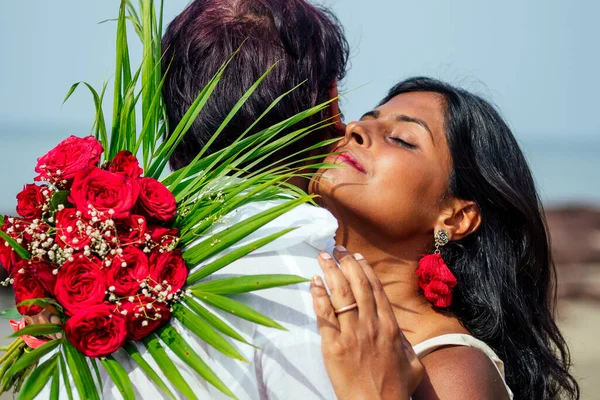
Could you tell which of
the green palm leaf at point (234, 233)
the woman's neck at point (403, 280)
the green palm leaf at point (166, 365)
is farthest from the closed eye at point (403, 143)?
the green palm leaf at point (166, 365)

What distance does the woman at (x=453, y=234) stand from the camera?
122 inches

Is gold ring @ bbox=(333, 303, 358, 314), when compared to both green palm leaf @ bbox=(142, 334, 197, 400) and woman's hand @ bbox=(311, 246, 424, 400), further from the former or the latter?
green palm leaf @ bbox=(142, 334, 197, 400)

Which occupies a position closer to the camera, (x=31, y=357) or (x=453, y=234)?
(x=31, y=357)

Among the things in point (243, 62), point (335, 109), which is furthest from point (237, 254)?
point (335, 109)

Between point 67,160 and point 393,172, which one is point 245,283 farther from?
point 393,172

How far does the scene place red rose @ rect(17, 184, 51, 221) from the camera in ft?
7.52

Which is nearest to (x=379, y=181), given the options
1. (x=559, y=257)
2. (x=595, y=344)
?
(x=595, y=344)

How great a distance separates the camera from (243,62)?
8.68 ft

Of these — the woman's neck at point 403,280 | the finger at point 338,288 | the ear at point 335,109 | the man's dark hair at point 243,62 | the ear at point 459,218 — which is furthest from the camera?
the ear at point 459,218

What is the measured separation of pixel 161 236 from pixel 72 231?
0.76 ft

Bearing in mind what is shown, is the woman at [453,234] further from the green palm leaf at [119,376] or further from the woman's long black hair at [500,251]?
the green palm leaf at [119,376]

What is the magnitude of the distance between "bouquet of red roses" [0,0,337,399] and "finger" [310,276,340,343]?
0.13 meters

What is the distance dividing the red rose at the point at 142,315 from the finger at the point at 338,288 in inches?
17.8

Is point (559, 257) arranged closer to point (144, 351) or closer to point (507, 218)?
point (507, 218)
